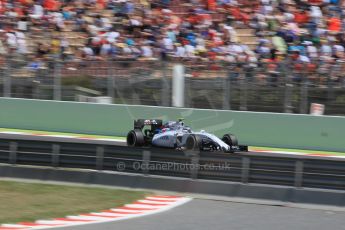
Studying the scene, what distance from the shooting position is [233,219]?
8117 mm

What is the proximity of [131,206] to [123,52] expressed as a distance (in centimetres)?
999

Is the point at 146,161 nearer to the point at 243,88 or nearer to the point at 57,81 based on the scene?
the point at 243,88

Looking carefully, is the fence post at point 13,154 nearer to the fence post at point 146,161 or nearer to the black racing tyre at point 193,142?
the fence post at point 146,161

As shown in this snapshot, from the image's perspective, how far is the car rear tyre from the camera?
12.9 meters

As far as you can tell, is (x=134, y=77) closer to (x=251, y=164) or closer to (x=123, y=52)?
(x=123, y=52)

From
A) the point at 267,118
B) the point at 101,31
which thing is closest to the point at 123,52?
the point at 101,31

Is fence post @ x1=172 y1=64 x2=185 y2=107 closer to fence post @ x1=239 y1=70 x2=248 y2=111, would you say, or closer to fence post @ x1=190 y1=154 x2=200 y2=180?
fence post @ x1=239 y1=70 x2=248 y2=111

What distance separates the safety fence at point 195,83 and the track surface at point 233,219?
625 centimetres

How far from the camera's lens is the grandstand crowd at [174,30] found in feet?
55.5

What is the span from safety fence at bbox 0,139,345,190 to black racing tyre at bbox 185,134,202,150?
267cm

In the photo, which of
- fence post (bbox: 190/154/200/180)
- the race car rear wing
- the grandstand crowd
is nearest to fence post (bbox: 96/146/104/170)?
fence post (bbox: 190/154/200/180)

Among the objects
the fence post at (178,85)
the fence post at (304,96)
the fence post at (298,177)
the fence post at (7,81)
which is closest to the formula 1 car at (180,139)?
the fence post at (178,85)

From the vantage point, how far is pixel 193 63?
15938 millimetres

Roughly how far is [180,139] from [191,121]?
3.57 metres
